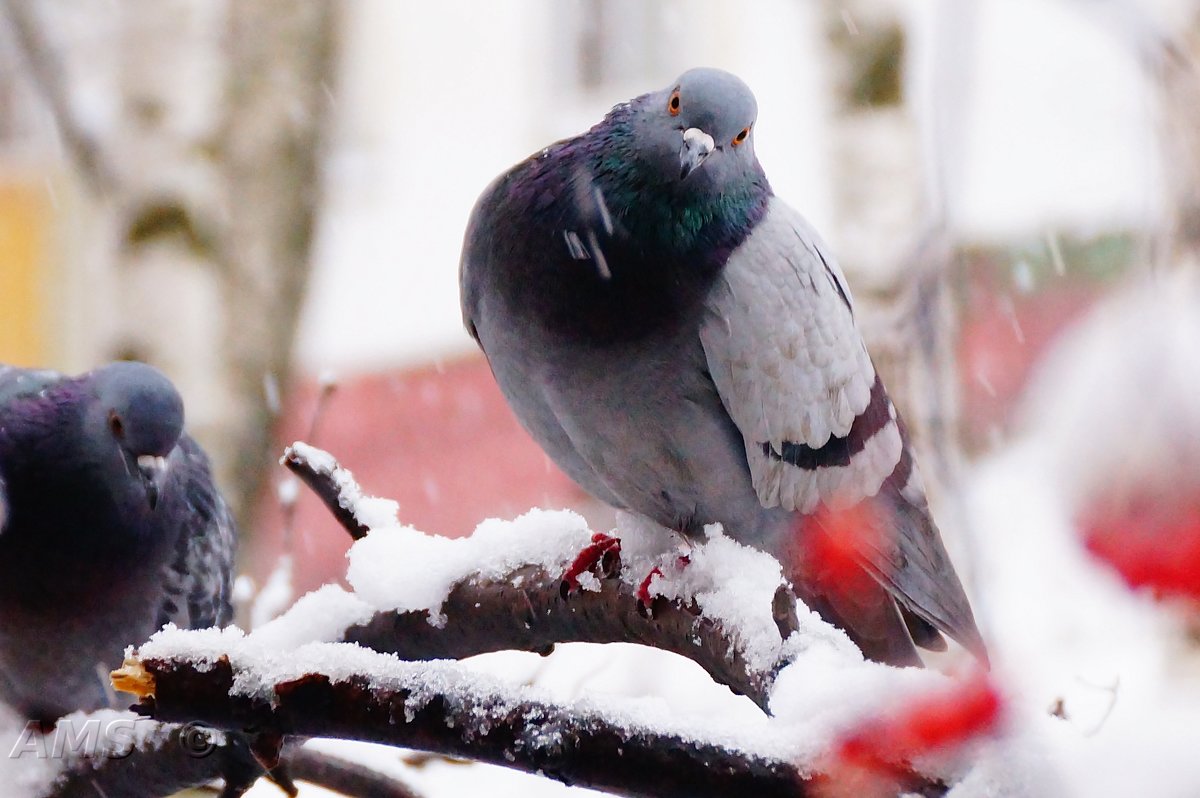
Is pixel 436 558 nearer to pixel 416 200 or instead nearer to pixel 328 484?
pixel 328 484

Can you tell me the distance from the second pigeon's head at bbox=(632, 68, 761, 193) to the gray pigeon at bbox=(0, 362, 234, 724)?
1.07 meters

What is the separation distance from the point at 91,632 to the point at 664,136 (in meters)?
1.66

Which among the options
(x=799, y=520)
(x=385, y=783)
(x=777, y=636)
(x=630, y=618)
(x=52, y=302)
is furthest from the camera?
(x=52, y=302)

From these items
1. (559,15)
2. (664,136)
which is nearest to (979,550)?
(664,136)

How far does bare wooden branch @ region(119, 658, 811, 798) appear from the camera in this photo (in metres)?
1.28

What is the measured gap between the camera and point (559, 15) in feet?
29.1

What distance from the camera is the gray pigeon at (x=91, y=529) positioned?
252cm

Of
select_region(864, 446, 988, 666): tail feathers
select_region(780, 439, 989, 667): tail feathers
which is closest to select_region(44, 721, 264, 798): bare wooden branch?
select_region(780, 439, 989, 667): tail feathers

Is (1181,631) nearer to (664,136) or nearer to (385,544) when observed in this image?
(385,544)

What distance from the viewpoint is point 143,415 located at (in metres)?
2.43

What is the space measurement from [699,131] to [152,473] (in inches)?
51.1

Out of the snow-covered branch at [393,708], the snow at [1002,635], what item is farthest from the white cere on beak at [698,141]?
the snow-covered branch at [393,708]

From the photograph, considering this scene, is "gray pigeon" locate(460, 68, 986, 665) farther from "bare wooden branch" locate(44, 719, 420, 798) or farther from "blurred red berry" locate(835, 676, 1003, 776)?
"blurred red berry" locate(835, 676, 1003, 776)

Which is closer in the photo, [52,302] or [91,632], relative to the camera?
[91,632]
